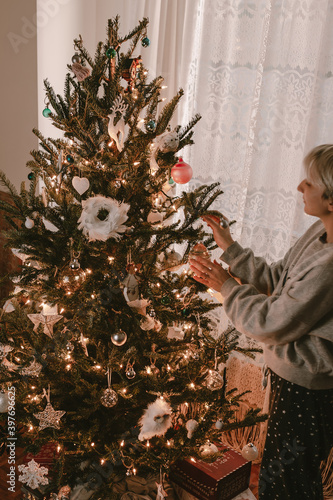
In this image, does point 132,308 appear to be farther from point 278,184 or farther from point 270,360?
point 278,184

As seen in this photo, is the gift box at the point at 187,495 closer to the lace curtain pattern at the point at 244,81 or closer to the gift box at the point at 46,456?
the gift box at the point at 46,456

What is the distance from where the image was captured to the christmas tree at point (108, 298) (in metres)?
1.32

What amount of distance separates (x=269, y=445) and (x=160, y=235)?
75 cm

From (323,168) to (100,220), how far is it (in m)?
0.62

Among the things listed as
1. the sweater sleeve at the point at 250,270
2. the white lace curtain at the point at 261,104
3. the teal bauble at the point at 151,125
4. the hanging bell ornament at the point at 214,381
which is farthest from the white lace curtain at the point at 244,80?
the teal bauble at the point at 151,125

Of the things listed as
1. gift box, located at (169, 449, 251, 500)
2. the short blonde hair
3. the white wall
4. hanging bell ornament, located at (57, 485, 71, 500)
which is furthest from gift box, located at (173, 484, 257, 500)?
the white wall

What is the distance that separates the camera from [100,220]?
1.20 metres

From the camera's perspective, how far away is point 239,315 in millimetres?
1299

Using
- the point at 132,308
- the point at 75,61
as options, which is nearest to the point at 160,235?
the point at 132,308

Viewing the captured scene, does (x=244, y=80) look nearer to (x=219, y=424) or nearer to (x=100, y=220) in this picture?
(x=100, y=220)

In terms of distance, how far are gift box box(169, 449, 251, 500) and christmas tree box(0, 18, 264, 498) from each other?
0.15 m

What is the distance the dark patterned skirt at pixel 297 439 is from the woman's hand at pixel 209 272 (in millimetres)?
349

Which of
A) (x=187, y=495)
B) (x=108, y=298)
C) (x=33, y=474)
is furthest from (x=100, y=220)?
(x=187, y=495)

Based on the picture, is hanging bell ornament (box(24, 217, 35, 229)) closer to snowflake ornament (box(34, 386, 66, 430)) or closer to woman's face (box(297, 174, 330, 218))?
snowflake ornament (box(34, 386, 66, 430))
